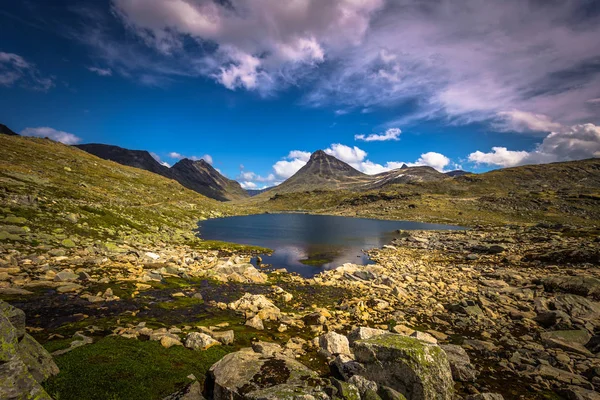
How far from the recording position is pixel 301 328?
1892 cm

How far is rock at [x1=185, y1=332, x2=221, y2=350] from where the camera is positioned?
13.0m

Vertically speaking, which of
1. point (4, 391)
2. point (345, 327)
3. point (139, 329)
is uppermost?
point (4, 391)

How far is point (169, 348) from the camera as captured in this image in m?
12.5

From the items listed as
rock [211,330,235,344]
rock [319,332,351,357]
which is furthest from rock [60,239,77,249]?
rock [319,332,351,357]

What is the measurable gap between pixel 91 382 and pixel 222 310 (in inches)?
522

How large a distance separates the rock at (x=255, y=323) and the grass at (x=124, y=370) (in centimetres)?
532

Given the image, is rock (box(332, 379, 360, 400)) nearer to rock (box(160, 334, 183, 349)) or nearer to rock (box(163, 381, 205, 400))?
rock (box(163, 381, 205, 400))

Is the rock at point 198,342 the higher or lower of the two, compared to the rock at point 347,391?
lower

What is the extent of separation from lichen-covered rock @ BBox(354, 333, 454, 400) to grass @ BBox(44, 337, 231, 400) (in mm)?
7058

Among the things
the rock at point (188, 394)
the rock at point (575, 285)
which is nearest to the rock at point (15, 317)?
the rock at point (188, 394)

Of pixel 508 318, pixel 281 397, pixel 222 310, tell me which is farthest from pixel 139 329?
pixel 508 318

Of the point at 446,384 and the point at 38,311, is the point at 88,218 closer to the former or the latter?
the point at 38,311

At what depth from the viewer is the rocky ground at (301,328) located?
9609 millimetres

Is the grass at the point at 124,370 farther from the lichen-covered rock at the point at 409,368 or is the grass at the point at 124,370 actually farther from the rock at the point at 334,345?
the lichen-covered rock at the point at 409,368
